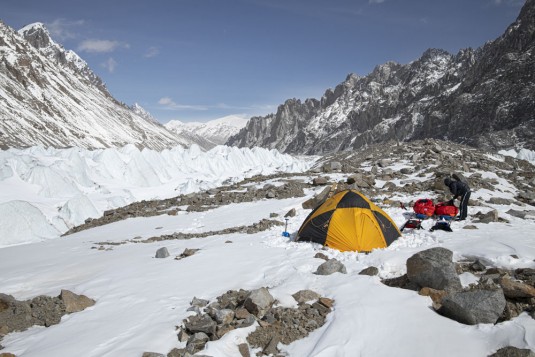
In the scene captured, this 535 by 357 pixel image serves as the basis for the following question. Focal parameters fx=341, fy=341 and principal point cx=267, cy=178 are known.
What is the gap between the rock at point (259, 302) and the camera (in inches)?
242

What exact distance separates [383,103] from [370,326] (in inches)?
8152

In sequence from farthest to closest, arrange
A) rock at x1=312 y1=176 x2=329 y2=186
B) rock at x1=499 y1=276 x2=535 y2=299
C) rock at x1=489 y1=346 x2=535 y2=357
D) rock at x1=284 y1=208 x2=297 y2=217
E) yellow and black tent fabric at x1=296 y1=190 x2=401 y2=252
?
rock at x1=312 y1=176 x2=329 y2=186, rock at x1=284 y1=208 x2=297 y2=217, yellow and black tent fabric at x1=296 y1=190 x2=401 y2=252, rock at x1=499 y1=276 x2=535 y2=299, rock at x1=489 y1=346 x2=535 y2=357

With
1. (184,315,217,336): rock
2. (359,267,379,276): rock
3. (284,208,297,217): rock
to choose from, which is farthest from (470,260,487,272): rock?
(284,208,297,217): rock

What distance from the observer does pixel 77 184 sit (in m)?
35.1

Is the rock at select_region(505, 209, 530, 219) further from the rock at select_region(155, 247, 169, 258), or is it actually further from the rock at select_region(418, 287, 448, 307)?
the rock at select_region(155, 247, 169, 258)

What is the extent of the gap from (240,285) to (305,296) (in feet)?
5.58

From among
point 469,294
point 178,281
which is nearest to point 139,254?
point 178,281

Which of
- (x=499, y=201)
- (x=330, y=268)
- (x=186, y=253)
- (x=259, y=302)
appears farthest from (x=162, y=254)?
(x=499, y=201)

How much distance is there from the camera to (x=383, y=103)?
196625 mm

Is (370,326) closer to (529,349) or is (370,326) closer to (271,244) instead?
(529,349)

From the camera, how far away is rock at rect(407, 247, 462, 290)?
20.7 ft

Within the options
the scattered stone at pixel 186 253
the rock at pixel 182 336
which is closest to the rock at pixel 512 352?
the rock at pixel 182 336

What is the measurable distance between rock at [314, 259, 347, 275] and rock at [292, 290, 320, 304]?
112cm

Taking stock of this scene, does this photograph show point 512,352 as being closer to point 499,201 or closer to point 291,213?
point 291,213
